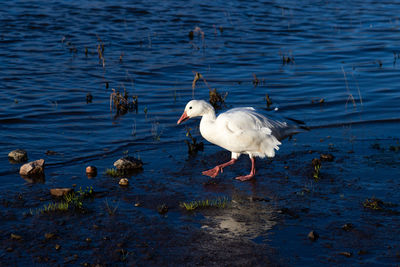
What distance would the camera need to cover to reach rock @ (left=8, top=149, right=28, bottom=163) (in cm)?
878

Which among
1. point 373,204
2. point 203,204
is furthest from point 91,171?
point 373,204

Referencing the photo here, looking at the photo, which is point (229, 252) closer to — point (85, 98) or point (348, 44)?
point (85, 98)

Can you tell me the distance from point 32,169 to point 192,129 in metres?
3.49

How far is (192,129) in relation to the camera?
10742 millimetres

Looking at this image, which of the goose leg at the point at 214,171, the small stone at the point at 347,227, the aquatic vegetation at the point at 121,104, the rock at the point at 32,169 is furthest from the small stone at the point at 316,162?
the aquatic vegetation at the point at 121,104

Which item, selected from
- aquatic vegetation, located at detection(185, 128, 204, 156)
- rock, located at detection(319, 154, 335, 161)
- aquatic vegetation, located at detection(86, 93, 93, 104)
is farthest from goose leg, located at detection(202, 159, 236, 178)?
aquatic vegetation, located at detection(86, 93, 93, 104)

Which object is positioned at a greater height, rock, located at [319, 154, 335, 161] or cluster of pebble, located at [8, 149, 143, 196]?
rock, located at [319, 154, 335, 161]

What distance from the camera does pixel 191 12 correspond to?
22625 millimetres

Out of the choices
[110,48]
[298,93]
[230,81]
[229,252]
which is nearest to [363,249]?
[229,252]

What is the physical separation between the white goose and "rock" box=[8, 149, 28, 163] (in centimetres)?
259

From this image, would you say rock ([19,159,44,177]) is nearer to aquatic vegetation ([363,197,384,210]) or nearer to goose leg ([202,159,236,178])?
goose leg ([202,159,236,178])

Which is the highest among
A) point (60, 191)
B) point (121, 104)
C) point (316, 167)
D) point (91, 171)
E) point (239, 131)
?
point (121, 104)

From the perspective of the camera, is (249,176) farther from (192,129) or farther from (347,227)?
(192,129)

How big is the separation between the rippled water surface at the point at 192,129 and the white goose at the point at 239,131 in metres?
0.31
